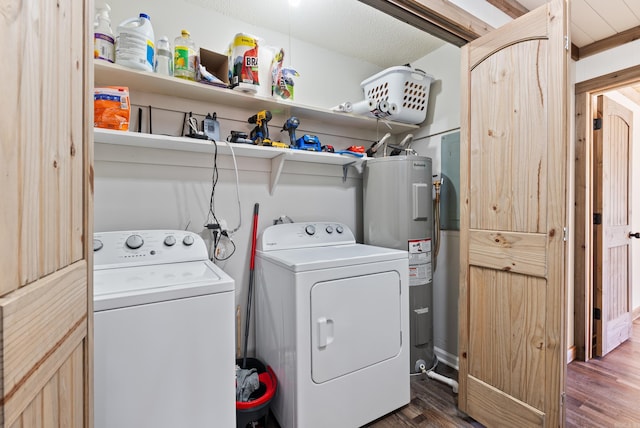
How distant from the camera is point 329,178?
2.30 m

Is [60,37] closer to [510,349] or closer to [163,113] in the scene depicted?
[163,113]

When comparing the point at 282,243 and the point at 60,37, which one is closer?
the point at 60,37

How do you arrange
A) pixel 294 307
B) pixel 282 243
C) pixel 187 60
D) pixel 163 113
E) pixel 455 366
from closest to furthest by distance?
pixel 294 307
pixel 187 60
pixel 163 113
pixel 282 243
pixel 455 366

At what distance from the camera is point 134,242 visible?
1473 millimetres

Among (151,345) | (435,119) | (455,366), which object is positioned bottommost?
(455,366)

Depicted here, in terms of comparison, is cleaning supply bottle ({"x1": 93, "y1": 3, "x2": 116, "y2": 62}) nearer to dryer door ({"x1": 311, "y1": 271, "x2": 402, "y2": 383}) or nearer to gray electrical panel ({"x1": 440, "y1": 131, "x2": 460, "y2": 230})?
dryer door ({"x1": 311, "y1": 271, "x2": 402, "y2": 383})

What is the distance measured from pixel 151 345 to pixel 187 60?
55.0 inches

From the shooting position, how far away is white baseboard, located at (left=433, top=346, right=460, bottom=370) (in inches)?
86.7

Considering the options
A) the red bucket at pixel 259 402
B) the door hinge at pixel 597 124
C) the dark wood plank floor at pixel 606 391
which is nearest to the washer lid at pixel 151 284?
the red bucket at pixel 259 402

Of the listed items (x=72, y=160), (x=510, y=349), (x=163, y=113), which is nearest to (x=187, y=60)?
(x=163, y=113)

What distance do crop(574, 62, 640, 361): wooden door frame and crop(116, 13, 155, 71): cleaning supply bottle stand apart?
3031mm

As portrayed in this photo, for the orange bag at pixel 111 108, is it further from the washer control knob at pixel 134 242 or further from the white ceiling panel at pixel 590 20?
the white ceiling panel at pixel 590 20

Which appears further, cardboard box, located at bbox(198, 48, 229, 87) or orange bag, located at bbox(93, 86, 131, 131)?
cardboard box, located at bbox(198, 48, 229, 87)

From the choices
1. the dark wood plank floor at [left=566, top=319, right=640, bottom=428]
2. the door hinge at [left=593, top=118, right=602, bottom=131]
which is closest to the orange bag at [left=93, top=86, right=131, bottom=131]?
the dark wood plank floor at [left=566, top=319, right=640, bottom=428]
